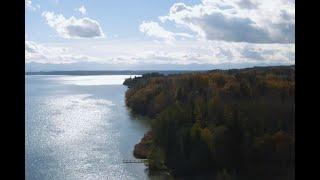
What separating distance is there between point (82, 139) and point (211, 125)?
2.54 m

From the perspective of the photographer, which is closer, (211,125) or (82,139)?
(211,125)

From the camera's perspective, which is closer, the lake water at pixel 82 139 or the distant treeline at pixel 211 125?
the distant treeline at pixel 211 125

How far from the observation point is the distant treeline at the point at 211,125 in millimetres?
4840

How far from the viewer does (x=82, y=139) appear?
7559mm

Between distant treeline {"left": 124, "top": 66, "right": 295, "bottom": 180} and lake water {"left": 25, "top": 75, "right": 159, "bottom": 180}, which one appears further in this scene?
lake water {"left": 25, "top": 75, "right": 159, "bottom": 180}

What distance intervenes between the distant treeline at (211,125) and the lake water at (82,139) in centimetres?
53

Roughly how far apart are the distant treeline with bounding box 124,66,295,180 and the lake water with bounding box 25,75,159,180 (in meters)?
0.53

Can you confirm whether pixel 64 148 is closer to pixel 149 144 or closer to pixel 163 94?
pixel 149 144

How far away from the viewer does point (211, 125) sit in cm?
624

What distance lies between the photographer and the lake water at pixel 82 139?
5.78 m

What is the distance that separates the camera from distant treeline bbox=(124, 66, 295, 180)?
484 centimetres

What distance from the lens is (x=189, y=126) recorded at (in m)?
6.34
